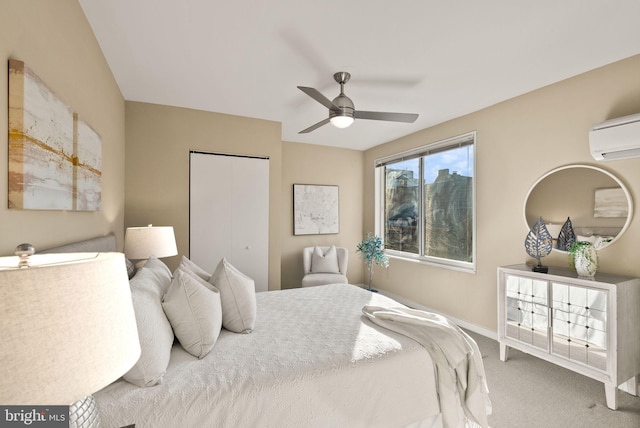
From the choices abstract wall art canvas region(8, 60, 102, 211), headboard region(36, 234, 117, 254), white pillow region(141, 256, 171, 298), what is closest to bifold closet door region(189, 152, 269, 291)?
headboard region(36, 234, 117, 254)

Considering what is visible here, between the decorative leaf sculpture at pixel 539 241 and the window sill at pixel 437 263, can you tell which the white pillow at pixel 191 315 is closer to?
the decorative leaf sculpture at pixel 539 241

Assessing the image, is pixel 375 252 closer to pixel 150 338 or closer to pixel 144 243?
pixel 144 243

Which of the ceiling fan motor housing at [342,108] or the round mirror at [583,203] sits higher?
the ceiling fan motor housing at [342,108]

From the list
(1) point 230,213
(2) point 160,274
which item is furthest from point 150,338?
(1) point 230,213

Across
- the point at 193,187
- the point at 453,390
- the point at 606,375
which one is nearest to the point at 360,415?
the point at 453,390

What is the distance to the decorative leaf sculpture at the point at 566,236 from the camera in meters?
2.77

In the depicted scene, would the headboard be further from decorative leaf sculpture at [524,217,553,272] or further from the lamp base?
decorative leaf sculpture at [524,217,553,272]

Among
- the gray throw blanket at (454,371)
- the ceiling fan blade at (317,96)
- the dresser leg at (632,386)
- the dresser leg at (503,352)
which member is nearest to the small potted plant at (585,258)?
the dresser leg at (632,386)

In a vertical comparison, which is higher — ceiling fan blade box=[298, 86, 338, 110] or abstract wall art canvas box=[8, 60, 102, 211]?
ceiling fan blade box=[298, 86, 338, 110]

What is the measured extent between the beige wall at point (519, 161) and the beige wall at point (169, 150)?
8.83ft

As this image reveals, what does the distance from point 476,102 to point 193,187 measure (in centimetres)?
340

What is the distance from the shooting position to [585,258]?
2463 millimetres

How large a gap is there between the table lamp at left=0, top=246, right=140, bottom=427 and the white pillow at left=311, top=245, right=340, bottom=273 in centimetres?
415

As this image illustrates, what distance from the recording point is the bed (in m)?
1.25
